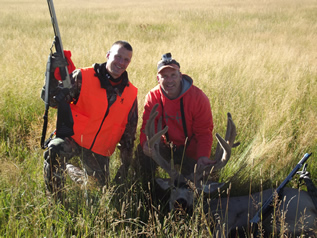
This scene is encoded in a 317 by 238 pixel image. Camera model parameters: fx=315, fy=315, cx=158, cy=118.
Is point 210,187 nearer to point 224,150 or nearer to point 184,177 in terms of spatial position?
point 184,177

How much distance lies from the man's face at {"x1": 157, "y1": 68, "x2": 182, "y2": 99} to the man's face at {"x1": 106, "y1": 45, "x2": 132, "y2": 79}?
1.47 feet

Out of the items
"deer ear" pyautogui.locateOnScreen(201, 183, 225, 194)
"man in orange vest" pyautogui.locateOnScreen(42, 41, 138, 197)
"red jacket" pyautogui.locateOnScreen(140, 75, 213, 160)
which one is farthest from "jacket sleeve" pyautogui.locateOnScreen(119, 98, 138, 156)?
"deer ear" pyautogui.locateOnScreen(201, 183, 225, 194)

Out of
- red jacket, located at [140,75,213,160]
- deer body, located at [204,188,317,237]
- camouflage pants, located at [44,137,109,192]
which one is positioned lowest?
deer body, located at [204,188,317,237]

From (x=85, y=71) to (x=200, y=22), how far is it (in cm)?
1305

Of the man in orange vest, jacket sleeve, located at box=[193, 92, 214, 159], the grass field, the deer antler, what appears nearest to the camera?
the grass field

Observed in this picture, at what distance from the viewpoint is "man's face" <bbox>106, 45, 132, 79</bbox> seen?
145 inches

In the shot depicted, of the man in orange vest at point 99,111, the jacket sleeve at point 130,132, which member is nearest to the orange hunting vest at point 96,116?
the man in orange vest at point 99,111

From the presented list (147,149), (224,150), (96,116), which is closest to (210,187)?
(224,150)

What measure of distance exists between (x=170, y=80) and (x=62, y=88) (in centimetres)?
122

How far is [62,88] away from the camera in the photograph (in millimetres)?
3369

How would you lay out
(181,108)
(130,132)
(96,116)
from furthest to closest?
(130,132)
(181,108)
(96,116)

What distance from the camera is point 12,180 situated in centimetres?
320

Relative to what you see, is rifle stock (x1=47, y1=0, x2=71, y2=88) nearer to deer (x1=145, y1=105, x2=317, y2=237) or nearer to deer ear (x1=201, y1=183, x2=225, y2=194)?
deer (x1=145, y1=105, x2=317, y2=237)

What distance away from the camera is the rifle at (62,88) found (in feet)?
10.5
